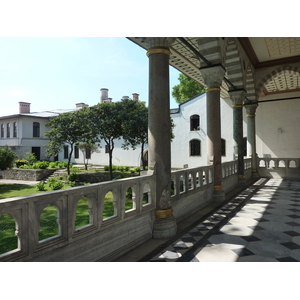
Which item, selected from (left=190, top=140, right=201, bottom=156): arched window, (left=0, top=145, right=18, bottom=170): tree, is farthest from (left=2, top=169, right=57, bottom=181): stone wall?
(left=190, top=140, right=201, bottom=156): arched window

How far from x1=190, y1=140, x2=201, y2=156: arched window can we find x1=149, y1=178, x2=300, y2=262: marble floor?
537 inches

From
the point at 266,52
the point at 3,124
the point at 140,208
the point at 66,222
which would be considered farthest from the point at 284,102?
the point at 3,124

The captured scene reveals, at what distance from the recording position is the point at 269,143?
15.6 m

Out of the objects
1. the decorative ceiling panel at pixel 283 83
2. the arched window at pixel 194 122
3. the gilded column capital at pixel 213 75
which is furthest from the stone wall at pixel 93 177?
the decorative ceiling panel at pixel 283 83

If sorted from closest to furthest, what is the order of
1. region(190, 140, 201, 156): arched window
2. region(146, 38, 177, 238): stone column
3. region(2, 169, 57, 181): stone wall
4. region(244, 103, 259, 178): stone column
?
region(146, 38, 177, 238): stone column
region(244, 103, 259, 178): stone column
region(2, 169, 57, 181): stone wall
region(190, 140, 201, 156): arched window

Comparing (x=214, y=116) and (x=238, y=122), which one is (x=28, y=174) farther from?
(x=214, y=116)

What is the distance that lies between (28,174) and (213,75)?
15.9 metres

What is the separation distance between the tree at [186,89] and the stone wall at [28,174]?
17.3 meters

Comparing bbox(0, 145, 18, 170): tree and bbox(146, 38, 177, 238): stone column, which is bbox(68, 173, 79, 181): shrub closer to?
bbox(0, 145, 18, 170): tree

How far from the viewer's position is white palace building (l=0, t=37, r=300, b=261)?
105 inches

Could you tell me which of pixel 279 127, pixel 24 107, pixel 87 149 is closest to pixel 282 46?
pixel 279 127

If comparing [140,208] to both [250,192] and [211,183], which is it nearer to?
[211,183]

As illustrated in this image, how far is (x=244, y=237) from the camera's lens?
4.04 meters
